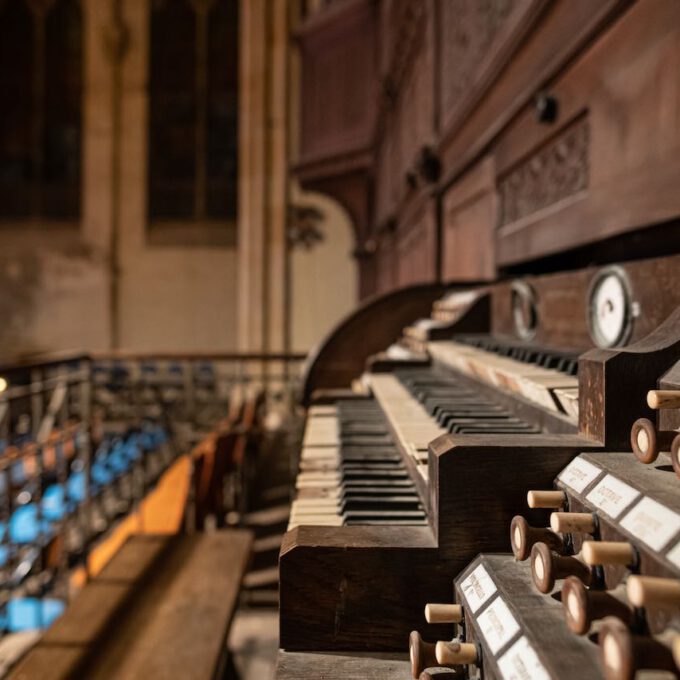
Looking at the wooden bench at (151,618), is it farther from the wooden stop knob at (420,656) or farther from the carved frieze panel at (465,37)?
the carved frieze panel at (465,37)

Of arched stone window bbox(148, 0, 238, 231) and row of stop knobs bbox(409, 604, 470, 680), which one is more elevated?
arched stone window bbox(148, 0, 238, 231)

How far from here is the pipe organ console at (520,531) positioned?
1.94ft

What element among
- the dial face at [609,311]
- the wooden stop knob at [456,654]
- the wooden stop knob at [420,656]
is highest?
the dial face at [609,311]

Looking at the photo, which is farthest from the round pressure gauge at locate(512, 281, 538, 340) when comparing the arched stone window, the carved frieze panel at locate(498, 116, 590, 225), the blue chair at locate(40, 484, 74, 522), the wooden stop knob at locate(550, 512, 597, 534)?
the arched stone window

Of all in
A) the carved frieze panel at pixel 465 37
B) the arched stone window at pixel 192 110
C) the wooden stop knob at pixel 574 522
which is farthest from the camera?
the arched stone window at pixel 192 110

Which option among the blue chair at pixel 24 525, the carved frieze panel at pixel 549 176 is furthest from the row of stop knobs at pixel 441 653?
the blue chair at pixel 24 525

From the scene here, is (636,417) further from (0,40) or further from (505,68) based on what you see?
(0,40)

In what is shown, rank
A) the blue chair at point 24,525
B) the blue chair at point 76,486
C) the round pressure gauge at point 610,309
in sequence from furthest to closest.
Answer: the blue chair at point 76,486 → the blue chair at point 24,525 → the round pressure gauge at point 610,309

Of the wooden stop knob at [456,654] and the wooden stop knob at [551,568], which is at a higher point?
the wooden stop knob at [551,568]

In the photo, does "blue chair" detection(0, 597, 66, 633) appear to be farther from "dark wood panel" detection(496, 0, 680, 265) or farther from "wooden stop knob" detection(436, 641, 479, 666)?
"dark wood panel" detection(496, 0, 680, 265)

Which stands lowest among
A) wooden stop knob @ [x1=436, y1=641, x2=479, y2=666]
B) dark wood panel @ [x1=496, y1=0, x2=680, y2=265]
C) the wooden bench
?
the wooden bench

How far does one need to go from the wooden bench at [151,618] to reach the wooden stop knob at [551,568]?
106cm

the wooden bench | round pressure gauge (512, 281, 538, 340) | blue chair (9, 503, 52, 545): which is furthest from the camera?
blue chair (9, 503, 52, 545)

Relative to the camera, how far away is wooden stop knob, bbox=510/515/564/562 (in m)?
0.75
